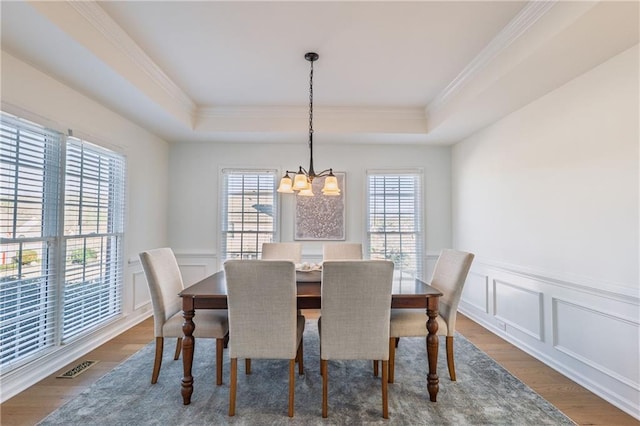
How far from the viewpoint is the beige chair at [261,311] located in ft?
6.62

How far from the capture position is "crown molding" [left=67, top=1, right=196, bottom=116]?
216 centimetres

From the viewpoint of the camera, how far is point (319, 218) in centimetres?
481

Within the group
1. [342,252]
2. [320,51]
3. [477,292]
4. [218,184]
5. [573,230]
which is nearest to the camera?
[573,230]

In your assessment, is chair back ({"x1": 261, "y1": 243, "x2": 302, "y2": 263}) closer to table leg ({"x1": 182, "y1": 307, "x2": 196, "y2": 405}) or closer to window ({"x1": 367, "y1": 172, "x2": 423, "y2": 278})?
window ({"x1": 367, "y1": 172, "x2": 423, "y2": 278})

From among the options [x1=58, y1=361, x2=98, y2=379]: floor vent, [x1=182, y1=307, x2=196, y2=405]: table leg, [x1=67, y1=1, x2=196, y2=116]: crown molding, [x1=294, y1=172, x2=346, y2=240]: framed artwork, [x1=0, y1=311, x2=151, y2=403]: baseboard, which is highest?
[x1=67, y1=1, x2=196, y2=116]: crown molding

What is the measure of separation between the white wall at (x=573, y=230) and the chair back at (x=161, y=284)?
314cm

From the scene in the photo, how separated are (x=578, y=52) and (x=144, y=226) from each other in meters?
4.56

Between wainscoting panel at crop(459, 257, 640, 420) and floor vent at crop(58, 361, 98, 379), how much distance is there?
3884mm

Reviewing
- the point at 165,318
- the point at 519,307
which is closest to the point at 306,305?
the point at 165,318

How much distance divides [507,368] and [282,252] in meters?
2.39

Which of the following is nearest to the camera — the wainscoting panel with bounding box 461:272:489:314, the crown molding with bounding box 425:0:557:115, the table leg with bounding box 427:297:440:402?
the crown molding with bounding box 425:0:557:115

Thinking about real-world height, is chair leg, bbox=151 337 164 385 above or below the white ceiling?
below

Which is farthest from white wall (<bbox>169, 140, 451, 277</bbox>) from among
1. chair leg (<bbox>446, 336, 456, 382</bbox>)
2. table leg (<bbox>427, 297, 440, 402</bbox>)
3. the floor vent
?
table leg (<bbox>427, 297, 440, 402</bbox>)

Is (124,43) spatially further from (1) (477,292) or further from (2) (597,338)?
(1) (477,292)
